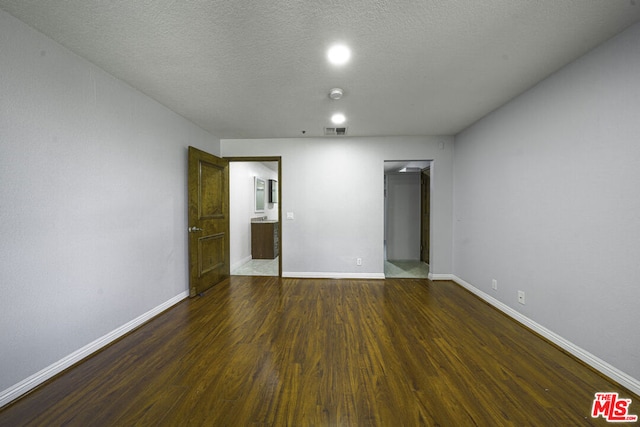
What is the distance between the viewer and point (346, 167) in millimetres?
3996

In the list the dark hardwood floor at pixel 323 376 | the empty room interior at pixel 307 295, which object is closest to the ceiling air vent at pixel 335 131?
the empty room interior at pixel 307 295

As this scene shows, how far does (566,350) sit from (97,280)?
4061mm

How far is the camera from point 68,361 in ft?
5.71

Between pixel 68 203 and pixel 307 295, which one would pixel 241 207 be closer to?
pixel 307 295

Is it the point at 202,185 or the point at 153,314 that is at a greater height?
the point at 202,185

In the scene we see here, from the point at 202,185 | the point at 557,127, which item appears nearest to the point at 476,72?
the point at 557,127

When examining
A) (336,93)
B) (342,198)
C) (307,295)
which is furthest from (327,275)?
(336,93)

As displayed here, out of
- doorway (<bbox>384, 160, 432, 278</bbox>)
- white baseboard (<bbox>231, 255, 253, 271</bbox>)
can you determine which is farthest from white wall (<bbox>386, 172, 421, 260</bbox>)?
white baseboard (<bbox>231, 255, 253, 271</bbox>)

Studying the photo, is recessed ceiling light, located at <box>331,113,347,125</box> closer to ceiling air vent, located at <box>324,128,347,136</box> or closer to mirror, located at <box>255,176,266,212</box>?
ceiling air vent, located at <box>324,128,347,136</box>

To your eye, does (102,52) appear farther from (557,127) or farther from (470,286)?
(470,286)

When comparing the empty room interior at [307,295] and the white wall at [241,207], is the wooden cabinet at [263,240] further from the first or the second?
the empty room interior at [307,295]

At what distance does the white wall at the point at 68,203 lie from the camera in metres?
1.46

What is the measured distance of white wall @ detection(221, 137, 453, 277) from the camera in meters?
3.92

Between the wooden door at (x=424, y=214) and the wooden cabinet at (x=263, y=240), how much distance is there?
3.55m
